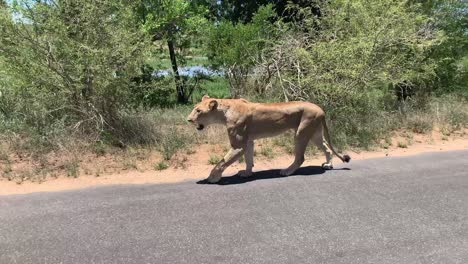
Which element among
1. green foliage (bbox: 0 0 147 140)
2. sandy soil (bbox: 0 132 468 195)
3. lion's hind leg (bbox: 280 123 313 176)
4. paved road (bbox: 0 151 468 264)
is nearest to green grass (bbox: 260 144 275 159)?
sandy soil (bbox: 0 132 468 195)

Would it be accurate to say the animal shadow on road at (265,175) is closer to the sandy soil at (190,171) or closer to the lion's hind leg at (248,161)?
the lion's hind leg at (248,161)

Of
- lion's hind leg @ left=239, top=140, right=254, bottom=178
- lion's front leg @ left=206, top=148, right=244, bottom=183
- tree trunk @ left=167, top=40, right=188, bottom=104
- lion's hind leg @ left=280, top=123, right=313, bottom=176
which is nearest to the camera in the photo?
lion's front leg @ left=206, top=148, right=244, bottom=183

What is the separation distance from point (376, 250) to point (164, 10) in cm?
1141

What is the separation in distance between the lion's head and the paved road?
0.91 metres

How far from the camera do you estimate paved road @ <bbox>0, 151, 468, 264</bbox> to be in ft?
15.1

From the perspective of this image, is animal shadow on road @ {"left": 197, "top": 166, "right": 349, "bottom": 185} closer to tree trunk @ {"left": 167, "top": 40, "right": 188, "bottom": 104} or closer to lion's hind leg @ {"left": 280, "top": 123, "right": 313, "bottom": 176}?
lion's hind leg @ {"left": 280, "top": 123, "right": 313, "bottom": 176}

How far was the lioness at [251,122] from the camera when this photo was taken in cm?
715

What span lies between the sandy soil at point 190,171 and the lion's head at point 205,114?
91 centimetres

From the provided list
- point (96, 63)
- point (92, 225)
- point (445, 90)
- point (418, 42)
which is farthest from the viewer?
point (445, 90)

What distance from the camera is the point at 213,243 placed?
481 centimetres

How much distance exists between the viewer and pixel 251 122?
732 centimetres

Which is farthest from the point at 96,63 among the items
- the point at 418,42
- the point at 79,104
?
the point at 418,42

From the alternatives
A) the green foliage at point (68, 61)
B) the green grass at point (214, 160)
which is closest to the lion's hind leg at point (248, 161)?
the green grass at point (214, 160)

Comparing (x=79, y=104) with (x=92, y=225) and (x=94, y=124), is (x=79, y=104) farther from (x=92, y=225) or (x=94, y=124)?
(x=92, y=225)
